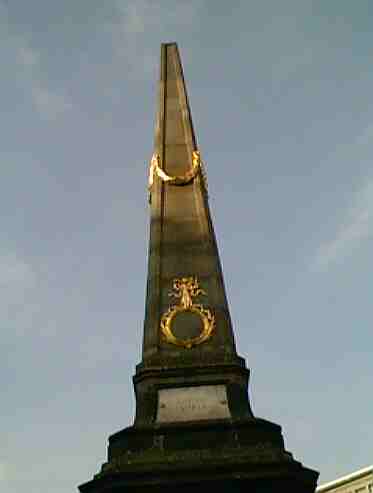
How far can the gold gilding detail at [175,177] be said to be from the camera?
19.7 meters

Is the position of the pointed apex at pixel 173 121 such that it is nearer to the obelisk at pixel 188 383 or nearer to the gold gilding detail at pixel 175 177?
the obelisk at pixel 188 383

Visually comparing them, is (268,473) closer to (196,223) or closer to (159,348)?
(159,348)

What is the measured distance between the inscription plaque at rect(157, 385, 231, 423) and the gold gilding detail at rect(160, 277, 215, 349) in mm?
1279

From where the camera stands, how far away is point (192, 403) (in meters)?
14.4

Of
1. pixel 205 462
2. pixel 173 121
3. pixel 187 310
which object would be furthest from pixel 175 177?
pixel 205 462

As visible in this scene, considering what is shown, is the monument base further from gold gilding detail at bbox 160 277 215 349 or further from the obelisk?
gold gilding detail at bbox 160 277 215 349

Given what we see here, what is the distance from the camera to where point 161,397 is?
14.6m

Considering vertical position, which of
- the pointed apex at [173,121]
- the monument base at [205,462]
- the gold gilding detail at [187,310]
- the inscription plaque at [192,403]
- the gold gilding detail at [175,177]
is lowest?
the monument base at [205,462]

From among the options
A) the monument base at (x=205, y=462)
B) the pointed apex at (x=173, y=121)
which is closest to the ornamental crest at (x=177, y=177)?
the pointed apex at (x=173, y=121)

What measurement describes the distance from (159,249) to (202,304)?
2363 millimetres

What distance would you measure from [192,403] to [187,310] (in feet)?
8.59

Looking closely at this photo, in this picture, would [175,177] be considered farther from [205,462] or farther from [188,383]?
[205,462]

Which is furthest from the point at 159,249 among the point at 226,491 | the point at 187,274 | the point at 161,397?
the point at 226,491

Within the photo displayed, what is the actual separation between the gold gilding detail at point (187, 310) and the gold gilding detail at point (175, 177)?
3.94m
